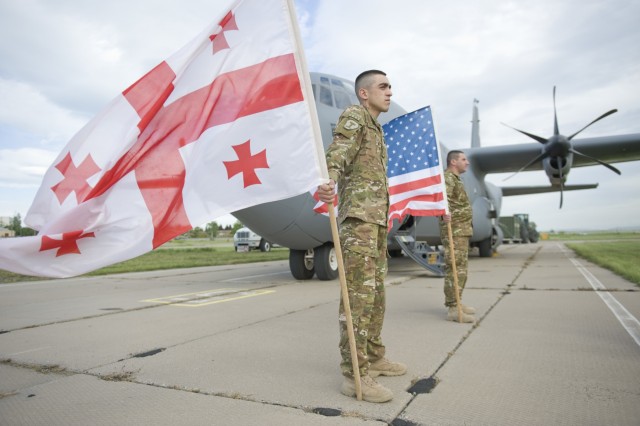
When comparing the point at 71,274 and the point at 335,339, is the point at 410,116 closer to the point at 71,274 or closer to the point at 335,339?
the point at 335,339

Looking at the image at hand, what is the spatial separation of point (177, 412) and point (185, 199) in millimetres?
1270

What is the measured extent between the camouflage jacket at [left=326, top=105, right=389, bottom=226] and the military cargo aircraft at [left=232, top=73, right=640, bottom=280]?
159 inches

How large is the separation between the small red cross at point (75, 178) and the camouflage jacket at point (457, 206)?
4172mm

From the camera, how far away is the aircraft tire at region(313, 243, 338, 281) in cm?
848

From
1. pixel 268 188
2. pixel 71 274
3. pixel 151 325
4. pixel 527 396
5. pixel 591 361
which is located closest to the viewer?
pixel 71 274

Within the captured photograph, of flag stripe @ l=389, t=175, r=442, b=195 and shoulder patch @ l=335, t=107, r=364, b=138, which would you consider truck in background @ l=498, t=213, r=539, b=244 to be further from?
shoulder patch @ l=335, t=107, r=364, b=138

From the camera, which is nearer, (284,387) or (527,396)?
(527,396)

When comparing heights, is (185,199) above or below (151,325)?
above

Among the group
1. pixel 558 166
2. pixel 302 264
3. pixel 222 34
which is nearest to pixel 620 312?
pixel 222 34

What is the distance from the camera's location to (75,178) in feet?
8.61

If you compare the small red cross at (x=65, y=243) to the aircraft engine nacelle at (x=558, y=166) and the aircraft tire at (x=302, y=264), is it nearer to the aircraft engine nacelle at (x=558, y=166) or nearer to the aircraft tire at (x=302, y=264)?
the aircraft tire at (x=302, y=264)

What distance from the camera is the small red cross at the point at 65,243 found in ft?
7.53

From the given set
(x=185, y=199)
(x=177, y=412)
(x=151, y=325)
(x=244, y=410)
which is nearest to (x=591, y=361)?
(x=244, y=410)

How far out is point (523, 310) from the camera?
5371 millimetres
